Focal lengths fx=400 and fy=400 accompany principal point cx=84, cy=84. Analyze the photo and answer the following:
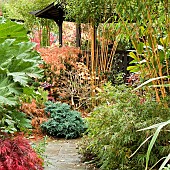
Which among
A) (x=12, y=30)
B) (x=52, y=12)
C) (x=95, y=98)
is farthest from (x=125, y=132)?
(x=52, y=12)

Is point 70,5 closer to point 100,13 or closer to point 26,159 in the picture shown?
point 100,13

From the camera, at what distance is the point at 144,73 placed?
4.85 m

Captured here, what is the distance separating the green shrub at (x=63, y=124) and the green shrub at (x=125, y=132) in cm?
176

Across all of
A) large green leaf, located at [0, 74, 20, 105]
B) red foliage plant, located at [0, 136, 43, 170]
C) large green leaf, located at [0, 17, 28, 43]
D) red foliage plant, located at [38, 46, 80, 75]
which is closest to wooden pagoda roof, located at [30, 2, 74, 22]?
red foliage plant, located at [38, 46, 80, 75]

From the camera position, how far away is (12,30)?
12.4 feet

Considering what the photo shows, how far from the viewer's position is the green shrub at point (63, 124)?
6.59 metres

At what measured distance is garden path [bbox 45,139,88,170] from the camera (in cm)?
468

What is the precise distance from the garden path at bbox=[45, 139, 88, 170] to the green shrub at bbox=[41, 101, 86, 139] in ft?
0.55

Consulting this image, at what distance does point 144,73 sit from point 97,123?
2.74 feet

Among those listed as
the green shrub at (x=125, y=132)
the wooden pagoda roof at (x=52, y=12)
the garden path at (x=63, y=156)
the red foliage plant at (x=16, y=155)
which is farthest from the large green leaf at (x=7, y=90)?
the wooden pagoda roof at (x=52, y=12)

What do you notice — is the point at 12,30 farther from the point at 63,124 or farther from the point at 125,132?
the point at 63,124

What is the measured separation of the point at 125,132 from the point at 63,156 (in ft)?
4.63

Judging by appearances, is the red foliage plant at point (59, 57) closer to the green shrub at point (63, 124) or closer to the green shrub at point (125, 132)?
the green shrub at point (63, 124)

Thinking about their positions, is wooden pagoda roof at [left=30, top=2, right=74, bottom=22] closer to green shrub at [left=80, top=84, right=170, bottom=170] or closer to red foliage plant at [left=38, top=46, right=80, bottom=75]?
red foliage plant at [left=38, top=46, right=80, bottom=75]
